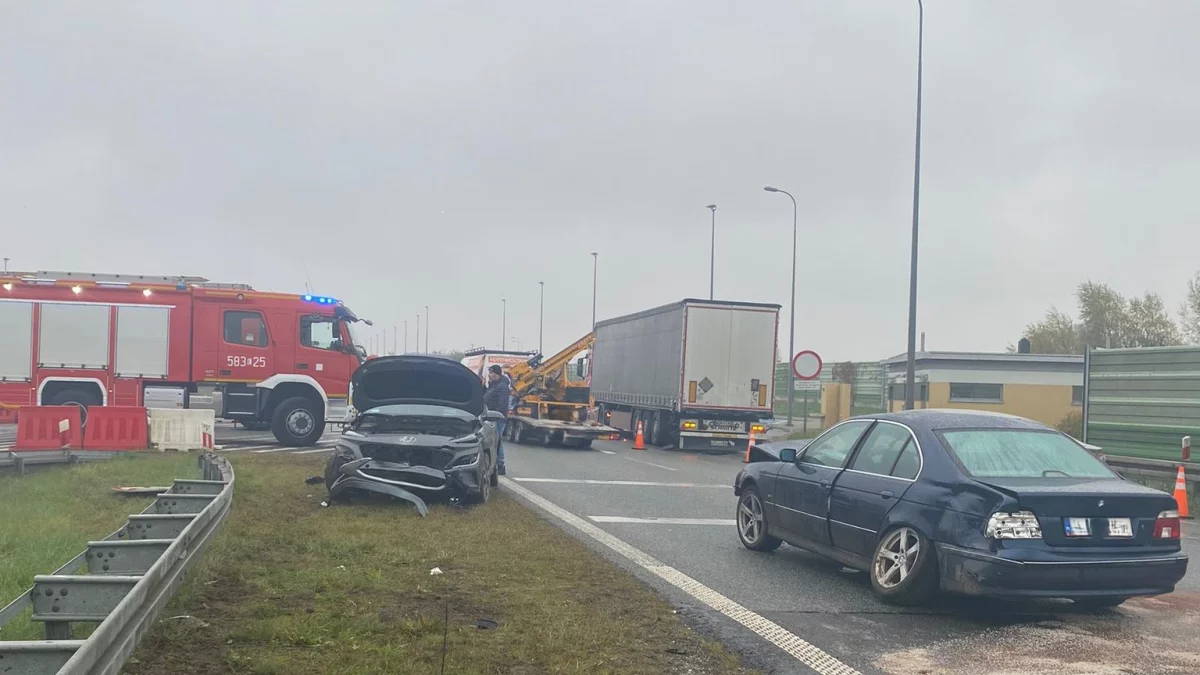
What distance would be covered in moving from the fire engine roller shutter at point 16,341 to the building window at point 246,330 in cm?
394

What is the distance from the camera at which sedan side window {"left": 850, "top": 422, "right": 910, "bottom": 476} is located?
7.65 meters

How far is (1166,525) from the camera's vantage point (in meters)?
6.71

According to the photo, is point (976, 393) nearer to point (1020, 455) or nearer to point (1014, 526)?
point (1020, 455)

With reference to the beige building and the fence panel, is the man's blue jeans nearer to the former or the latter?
the fence panel

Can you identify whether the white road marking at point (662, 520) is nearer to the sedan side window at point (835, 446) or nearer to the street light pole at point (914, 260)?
the sedan side window at point (835, 446)

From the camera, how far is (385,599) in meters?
6.54

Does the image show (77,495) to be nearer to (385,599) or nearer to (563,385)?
(385,599)

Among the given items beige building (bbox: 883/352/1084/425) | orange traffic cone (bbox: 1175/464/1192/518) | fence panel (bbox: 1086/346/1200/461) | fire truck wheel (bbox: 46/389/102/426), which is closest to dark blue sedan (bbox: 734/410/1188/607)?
orange traffic cone (bbox: 1175/464/1192/518)

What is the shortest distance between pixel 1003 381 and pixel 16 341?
3313 centimetres

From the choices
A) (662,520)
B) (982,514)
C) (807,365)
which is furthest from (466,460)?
(807,365)

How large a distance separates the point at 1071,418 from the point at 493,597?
30111 millimetres

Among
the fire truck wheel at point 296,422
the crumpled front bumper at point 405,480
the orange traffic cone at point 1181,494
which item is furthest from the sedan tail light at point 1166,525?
the fire truck wheel at point 296,422

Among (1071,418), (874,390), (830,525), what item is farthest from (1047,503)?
(874,390)

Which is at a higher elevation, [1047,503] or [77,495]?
[1047,503]
